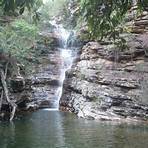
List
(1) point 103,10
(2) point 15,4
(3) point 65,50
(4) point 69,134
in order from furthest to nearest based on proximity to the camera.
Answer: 1. (3) point 65,50
2. (4) point 69,134
3. (1) point 103,10
4. (2) point 15,4

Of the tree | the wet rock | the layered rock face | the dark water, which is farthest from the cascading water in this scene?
the tree

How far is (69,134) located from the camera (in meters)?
16.6

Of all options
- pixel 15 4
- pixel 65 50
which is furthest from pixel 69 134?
pixel 65 50

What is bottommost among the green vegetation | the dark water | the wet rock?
the dark water

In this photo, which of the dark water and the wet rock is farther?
the wet rock

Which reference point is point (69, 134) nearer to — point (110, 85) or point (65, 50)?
point (110, 85)

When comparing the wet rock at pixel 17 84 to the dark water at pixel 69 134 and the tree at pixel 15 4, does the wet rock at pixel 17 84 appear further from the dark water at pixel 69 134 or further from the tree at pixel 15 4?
the tree at pixel 15 4

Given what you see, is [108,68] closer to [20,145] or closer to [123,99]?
[123,99]

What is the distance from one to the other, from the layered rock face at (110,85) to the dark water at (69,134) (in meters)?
2.39

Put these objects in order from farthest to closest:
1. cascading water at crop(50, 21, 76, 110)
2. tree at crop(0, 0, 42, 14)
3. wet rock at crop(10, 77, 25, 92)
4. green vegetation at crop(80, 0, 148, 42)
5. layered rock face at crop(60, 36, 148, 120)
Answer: cascading water at crop(50, 21, 76, 110), wet rock at crop(10, 77, 25, 92), layered rock face at crop(60, 36, 148, 120), green vegetation at crop(80, 0, 148, 42), tree at crop(0, 0, 42, 14)

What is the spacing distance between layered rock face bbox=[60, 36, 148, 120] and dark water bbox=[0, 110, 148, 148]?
7.83 ft

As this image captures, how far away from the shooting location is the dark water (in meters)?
14.5

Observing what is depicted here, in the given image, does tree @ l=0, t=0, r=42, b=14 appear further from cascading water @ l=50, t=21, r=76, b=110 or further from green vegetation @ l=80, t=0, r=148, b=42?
cascading water @ l=50, t=21, r=76, b=110

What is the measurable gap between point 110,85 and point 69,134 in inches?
338
